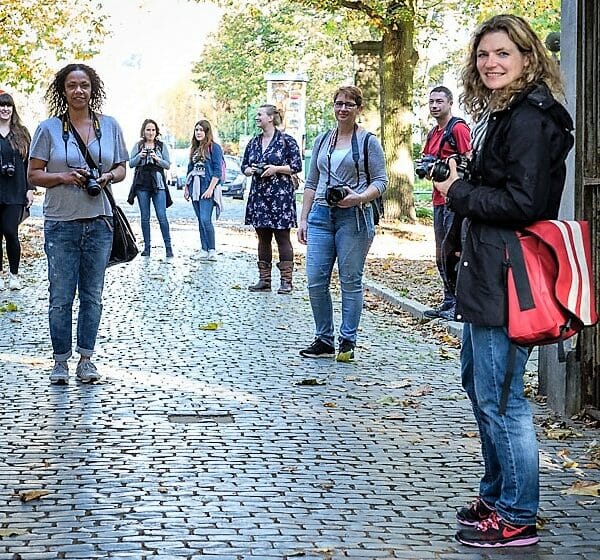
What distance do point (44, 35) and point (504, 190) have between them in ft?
97.5

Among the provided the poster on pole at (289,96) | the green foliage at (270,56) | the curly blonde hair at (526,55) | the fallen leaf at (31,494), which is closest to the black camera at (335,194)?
the fallen leaf at (31,494)

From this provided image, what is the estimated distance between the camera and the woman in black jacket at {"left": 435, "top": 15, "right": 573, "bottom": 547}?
496 centimetres

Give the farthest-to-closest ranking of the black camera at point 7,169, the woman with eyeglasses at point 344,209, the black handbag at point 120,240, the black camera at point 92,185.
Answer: the black camera at point 7,169 < the woman with eyeglasses at point 344,209 < the black handbag at point 120,240 < the black camera at point 92,185

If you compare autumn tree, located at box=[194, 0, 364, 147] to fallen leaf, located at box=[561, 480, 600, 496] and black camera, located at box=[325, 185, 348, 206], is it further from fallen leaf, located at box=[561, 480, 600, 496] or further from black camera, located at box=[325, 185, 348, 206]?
fallen leaf, located at box=[561, 480, 600, 496]

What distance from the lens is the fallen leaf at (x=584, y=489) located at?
20.3ft

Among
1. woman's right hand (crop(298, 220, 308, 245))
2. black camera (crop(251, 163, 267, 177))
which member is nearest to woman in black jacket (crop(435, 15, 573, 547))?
woman's right hand (crop(298, 220, 308, 245))

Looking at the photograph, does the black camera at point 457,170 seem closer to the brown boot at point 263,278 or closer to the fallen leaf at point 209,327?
the fallen leaf at point 209,327

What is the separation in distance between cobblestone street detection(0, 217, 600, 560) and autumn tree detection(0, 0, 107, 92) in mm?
19930

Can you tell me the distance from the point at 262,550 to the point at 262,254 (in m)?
10.4

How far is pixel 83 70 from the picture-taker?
895cm

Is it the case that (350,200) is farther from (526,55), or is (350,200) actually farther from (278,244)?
(278,244)

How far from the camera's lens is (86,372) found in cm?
913

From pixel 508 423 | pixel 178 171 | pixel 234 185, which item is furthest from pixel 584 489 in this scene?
pixel 178 171

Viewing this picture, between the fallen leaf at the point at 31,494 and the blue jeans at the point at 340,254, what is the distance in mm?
4567
